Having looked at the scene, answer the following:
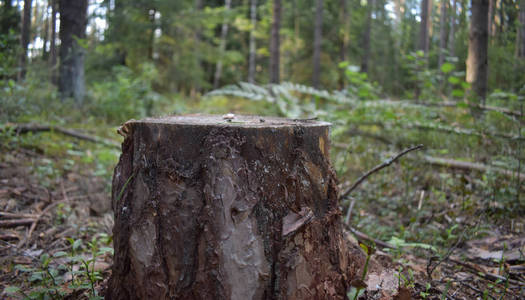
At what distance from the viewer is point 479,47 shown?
14.6 feet

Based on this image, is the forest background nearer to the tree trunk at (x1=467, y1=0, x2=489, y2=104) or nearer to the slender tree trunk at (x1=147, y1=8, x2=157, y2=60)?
the tree trunk at (x1=467, y1=0, x2=489, y2=104)

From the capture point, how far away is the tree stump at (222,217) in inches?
58.9

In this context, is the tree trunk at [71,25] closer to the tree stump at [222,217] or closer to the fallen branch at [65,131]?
the fallen branch at [65,131]

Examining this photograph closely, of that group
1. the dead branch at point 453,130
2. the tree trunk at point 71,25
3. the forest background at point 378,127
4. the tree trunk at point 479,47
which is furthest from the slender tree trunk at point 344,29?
the tree trunk at point 71,25

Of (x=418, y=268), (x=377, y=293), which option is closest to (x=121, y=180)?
(x=377, y=293)

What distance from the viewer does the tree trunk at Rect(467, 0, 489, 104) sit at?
4.43 m

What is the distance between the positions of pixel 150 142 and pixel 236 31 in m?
20.4

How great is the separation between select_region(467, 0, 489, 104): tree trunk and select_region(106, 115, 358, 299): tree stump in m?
3.90

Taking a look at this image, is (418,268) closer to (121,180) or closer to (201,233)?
(201,233)

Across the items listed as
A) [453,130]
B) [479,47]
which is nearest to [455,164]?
[453,130]

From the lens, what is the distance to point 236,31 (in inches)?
A: 817

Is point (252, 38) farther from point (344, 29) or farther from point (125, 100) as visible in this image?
point (125, 100)

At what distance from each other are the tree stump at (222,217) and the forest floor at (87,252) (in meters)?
0.36

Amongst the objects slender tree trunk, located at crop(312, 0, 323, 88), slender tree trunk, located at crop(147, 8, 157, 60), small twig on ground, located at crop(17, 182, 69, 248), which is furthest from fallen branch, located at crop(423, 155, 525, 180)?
slender tree trunk, located at crop(312, 0, 323, 88)
